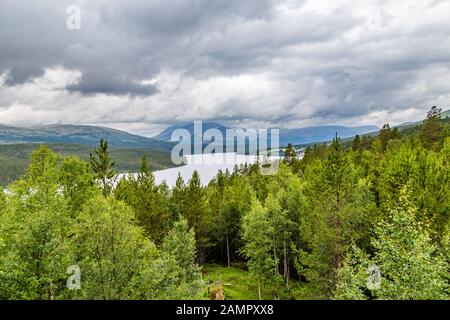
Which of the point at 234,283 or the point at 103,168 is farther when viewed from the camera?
the point at 234,283

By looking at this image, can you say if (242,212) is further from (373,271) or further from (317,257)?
(373,271)

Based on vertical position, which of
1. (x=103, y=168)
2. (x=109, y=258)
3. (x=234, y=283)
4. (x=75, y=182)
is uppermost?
(x=103, y=168)

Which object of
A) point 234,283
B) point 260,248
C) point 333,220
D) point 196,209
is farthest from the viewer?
point 196,209

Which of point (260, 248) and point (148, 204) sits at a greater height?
point (148, 204)

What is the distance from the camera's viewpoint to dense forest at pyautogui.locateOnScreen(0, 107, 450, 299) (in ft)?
56.7

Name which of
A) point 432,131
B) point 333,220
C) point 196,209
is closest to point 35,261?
point 333,220

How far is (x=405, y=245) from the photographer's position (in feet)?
55.2

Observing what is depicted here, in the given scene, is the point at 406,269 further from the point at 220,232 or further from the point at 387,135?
the point at 387,135

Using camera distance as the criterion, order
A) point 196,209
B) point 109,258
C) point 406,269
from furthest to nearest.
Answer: point 196,209, point 109,258, point 406,269

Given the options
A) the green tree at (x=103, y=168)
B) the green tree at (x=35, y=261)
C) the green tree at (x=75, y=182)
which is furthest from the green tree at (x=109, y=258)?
the green tree at (x=103, y=168)

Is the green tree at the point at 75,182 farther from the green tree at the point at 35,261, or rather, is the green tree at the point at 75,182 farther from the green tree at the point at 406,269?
the green tree at the point at 406,269

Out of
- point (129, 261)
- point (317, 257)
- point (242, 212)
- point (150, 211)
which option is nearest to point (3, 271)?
point (129, 261)

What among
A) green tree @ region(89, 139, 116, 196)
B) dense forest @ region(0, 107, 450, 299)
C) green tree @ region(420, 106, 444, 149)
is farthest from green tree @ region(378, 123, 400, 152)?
green tree @ region(89, 139, 116, 196)

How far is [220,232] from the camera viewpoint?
6569cm
